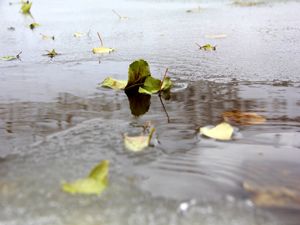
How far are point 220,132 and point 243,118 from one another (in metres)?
0.15

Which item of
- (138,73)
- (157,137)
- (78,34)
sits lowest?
(157,137)

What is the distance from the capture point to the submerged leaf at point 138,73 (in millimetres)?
1420

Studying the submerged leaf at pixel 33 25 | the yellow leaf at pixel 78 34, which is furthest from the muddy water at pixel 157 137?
the submerged leaf at pixel 33 25

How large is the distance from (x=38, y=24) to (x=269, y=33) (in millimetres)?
1830

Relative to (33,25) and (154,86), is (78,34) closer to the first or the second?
(33,25)

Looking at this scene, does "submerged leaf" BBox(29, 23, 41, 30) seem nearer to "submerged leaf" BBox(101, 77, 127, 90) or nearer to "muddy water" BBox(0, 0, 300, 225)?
"muddy water" BBox(0, 0, 300, 225)

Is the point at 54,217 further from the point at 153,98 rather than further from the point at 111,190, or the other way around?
the point at 153,98

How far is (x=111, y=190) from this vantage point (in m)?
0.75

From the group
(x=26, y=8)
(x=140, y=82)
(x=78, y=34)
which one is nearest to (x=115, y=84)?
(x=140, y=82)

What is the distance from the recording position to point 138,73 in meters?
1.43

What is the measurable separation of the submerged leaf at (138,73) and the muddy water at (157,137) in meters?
0.08

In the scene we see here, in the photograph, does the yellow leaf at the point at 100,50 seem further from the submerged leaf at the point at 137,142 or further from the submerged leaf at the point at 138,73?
the submerged leaf at the point at 137,142

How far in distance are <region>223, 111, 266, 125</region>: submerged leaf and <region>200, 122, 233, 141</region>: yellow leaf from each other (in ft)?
0.29

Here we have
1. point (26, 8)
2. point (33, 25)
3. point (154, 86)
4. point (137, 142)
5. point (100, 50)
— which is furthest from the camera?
point (26, 8)
